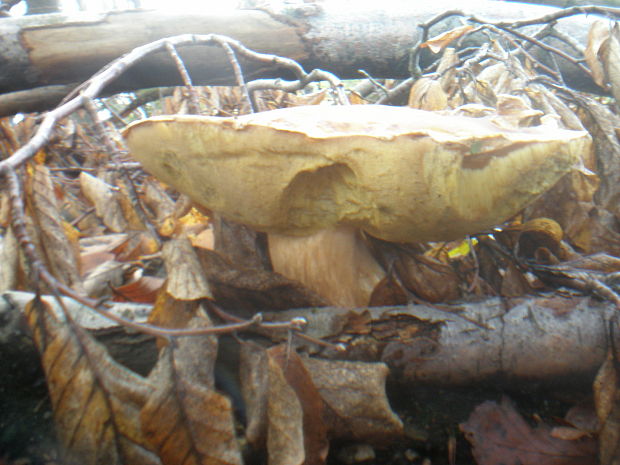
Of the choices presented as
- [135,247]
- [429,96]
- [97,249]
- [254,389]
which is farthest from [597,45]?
[97,249]

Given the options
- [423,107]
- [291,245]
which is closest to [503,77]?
[423,107]

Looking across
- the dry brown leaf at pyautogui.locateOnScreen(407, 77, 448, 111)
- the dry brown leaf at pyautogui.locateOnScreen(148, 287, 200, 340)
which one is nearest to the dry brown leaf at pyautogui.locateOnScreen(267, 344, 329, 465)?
the dry brown leaf at pyautogui.locateOnScreen(148, 287, 200, 340)

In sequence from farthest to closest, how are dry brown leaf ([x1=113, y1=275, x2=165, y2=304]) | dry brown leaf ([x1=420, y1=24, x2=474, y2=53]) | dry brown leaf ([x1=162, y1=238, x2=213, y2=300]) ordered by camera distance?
dry brown leaf ([x1=420, y1=24, x2=474, y2=53]), dry brown leaf ([x1=113, y1=275, x2=165, y2=304]), dry brown leaf ([x1=162, y1=238, x2=213, y2=300])

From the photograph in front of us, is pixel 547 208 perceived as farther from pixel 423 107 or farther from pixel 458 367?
pixel 458 367

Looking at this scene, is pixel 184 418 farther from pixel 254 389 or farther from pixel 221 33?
pixel 221 33

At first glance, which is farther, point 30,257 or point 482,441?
point 482,441

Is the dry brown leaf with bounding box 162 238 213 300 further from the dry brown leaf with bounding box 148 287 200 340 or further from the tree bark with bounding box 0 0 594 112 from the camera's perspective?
the tree bark with bounding box 0 0 594 112
